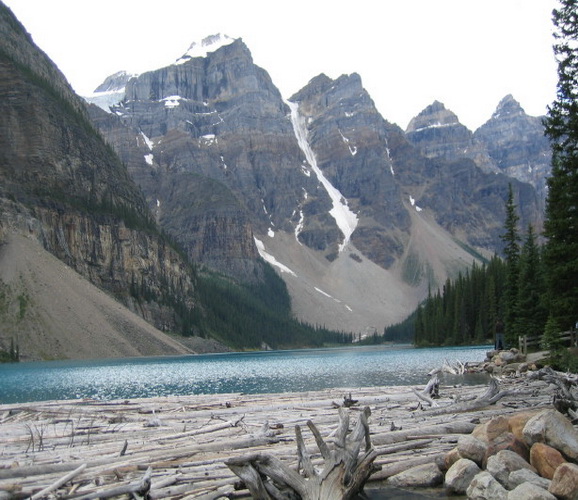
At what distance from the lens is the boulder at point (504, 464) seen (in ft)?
36.8

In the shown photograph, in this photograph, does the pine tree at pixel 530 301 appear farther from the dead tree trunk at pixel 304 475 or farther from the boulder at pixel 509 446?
the dead tree trunk at pixel 304 475

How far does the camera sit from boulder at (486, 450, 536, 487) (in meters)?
11.2

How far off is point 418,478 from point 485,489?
184 centimetres

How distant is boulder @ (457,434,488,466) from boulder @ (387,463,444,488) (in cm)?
71

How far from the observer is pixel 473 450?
12422mm

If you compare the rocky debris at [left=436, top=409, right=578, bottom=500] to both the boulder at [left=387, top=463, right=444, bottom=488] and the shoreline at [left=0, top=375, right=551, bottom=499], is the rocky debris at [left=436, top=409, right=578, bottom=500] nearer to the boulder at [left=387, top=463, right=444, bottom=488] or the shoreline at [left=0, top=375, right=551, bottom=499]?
Result: the boulder at [left=387, top=463, right=444, bottom=488]

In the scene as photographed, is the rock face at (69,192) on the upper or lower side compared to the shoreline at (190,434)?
upper

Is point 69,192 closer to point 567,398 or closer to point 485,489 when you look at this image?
point 567,398

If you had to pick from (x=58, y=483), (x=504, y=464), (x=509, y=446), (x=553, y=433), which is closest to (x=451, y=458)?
(x=509, y=446)

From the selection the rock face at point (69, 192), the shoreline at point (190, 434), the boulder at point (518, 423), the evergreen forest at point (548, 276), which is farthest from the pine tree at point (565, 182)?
the rock face at point (69, 192)

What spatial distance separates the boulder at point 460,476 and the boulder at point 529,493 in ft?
A: 5.33

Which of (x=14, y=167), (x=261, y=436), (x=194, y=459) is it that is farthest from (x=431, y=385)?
(x=14, y=167)

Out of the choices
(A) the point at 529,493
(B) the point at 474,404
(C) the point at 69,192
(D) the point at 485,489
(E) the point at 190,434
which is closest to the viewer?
(A) the point at 529,493

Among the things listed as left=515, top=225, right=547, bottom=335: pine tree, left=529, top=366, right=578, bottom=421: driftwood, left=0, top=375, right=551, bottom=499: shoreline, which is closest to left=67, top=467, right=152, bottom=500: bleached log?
left=0, top=375, right=551, bottom=499: shoreline
